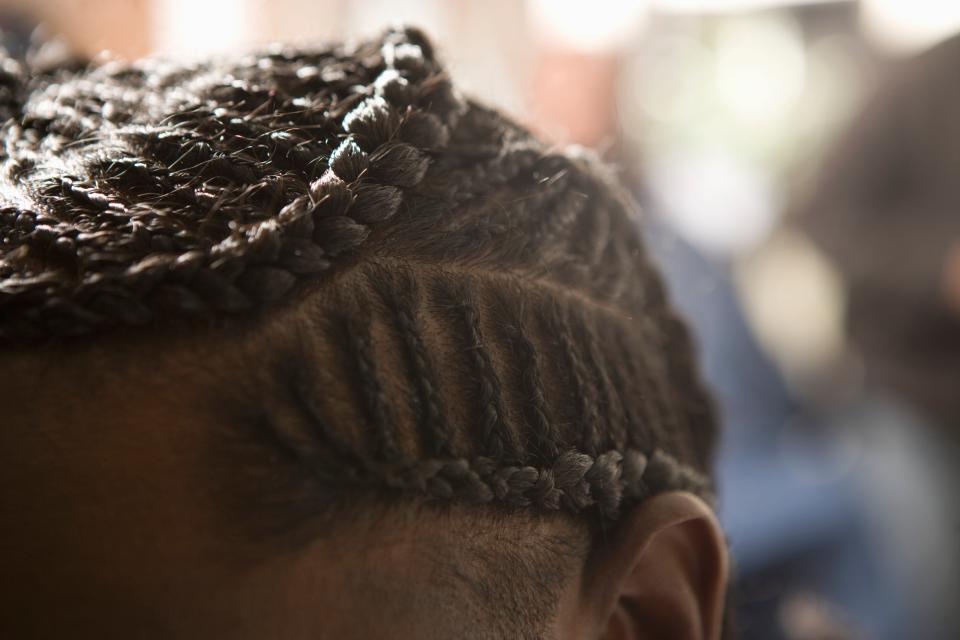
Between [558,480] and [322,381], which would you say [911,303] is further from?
[322,381]

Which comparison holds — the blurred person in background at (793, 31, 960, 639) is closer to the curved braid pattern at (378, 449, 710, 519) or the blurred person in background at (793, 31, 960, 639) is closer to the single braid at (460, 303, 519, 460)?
the curved braid pattern at (378, 449, 710, 519)

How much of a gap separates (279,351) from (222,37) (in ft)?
7.21

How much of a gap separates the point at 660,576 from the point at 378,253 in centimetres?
33

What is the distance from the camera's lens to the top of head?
0.52m

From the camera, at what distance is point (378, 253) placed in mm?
561

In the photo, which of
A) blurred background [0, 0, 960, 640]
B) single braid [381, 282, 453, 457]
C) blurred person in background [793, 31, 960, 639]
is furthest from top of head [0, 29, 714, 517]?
blurred person in background [793, 31, 960, 639]

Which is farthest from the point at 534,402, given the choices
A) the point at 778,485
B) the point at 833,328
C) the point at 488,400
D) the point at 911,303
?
the point at 833,328

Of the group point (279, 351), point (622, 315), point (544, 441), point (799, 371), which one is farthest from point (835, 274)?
point (279, 351)

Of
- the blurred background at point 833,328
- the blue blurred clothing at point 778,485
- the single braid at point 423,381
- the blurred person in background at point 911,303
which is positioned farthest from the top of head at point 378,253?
the blurred person in background at point 911,303

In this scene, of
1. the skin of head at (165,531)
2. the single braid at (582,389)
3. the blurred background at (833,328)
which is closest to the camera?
the skin of head at (165,531)

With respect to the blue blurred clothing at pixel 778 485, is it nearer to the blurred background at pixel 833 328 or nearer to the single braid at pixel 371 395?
the blurred background at pixel 833 328

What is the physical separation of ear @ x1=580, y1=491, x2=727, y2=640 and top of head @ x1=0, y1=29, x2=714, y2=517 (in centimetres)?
3

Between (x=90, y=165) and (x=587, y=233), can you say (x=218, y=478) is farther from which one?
(x=587, y=233)

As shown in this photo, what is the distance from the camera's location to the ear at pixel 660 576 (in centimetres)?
63
